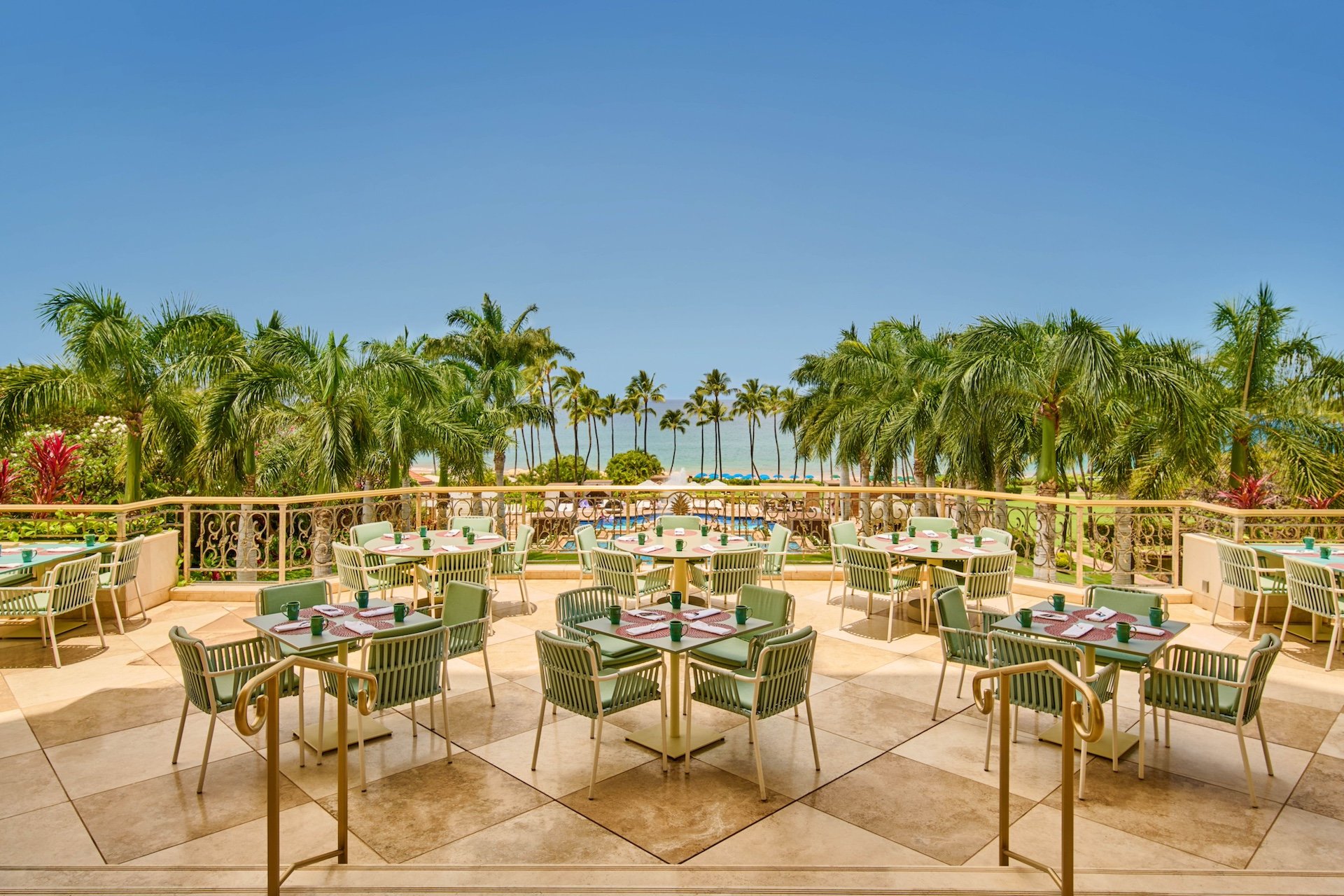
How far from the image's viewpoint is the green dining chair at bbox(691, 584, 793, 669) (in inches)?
201

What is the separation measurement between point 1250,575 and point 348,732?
8.12 meters

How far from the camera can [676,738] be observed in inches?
190

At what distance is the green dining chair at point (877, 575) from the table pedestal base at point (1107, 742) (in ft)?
7.24

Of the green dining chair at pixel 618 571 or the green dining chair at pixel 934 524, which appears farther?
the green dining chair at pixel 934 524

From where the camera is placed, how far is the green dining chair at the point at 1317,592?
6.32 meters

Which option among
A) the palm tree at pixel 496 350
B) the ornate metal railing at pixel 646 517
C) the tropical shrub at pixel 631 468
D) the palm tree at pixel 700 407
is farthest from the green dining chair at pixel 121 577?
the palm tree at pixel 700 407

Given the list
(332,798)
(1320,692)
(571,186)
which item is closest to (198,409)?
(332,798)

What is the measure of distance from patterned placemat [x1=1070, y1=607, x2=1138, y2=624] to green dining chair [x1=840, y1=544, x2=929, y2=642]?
205 cm

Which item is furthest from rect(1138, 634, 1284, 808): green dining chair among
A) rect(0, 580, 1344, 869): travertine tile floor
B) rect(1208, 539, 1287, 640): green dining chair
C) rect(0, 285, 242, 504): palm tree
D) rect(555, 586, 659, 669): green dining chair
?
rect(0, 285, 242, 504): palm tree

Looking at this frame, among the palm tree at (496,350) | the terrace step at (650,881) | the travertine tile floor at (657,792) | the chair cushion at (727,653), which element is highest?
the palm tree at (496,350)

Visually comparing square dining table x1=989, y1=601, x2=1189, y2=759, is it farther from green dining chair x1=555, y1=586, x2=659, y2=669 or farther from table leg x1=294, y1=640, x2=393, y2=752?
table leg x1=294, y1=640, x2=393, y2=752

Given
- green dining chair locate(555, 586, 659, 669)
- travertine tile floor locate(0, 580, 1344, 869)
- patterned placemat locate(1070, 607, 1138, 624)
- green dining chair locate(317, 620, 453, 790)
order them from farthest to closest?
green dining chair locate(555, 586, 659, 669) → patterned placemat locate(1070, 607, 1138, 624) → green dining chair locate(317, 620, 453, 790) → travertine tile floor locate(0, 580, 1344, 869)

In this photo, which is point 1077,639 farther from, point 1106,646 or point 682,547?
point 682,547

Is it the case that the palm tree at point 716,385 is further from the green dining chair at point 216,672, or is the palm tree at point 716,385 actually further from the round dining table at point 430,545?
the green dining chair at point 216,672
